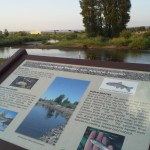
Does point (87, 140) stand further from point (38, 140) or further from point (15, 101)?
point (15, 101)

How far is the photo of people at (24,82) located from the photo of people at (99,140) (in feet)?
3.24

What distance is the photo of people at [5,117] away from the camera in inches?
114

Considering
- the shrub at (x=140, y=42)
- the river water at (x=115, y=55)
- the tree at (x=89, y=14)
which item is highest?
the tree at (x=89, y=14)

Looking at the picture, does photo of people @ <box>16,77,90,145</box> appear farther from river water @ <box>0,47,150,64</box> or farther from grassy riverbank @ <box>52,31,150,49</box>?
grassy riverbank @ <box>52,31,150,49</box>

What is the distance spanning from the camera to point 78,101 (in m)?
2.77

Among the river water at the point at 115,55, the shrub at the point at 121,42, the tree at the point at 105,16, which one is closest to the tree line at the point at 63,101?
the river water at the point at 115,55

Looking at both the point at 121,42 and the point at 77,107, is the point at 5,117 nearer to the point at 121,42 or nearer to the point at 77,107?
the point at 77,107

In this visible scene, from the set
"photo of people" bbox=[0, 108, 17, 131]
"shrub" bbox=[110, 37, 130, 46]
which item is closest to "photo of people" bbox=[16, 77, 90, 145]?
"photo of people" bbox=[0, 108, 17, 131]

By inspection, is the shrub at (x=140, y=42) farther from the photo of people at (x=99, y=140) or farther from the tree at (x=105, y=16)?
the photo of people at (x=99, y=140)

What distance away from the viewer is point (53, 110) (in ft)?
9.28

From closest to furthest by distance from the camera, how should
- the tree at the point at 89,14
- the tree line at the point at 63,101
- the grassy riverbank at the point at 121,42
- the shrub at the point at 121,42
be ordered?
1. the tree line at the point at 63,101
2. the grassy riverbank at the point at 121,42
3. the shrub at the point at 121,42
4. the tree at the point at 89,14

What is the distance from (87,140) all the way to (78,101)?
0.44 metres

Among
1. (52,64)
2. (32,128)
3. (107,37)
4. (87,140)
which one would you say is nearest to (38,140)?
(32,128)

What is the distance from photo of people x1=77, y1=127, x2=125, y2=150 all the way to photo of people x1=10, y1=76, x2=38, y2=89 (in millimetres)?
988
